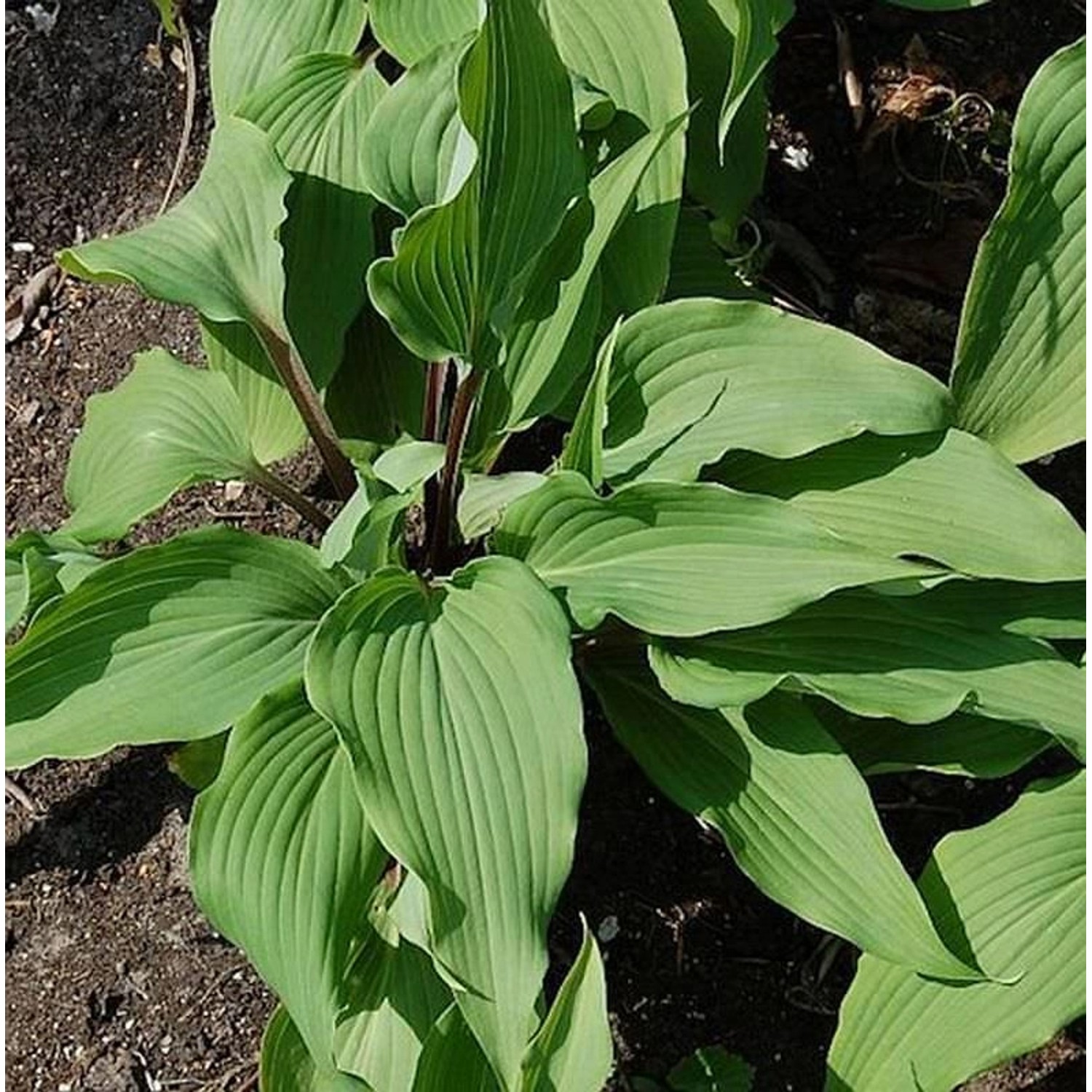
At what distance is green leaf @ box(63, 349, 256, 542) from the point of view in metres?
1.70

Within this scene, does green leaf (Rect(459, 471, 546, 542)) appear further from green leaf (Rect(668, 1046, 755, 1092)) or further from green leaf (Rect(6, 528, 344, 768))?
green leaf (Rect(668, 1046, 755, 1092))

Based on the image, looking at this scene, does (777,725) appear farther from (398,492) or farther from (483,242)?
(483,242)

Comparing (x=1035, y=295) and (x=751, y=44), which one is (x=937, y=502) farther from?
(x=751, y=44)

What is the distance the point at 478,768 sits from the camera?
4.69 ft

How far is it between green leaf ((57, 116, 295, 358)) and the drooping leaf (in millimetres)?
84

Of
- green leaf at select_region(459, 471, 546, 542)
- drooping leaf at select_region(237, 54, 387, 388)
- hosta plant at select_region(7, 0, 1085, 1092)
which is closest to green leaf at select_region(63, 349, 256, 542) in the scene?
hosta plant at select_region(7, 0, 1085, 1092)

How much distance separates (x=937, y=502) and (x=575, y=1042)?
1.87 ft

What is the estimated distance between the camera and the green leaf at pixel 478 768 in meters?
1.39

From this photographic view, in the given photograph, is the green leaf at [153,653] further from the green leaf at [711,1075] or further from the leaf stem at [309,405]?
the green leaf at [711,1075]

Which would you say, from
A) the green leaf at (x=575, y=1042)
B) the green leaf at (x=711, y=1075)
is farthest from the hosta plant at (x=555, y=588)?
the green leaf at (x=711, y=1075)

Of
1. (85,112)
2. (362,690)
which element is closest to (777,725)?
(362,690)

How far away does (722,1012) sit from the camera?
1912 mm

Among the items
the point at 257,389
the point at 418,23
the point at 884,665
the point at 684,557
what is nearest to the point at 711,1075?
the point at 884,665

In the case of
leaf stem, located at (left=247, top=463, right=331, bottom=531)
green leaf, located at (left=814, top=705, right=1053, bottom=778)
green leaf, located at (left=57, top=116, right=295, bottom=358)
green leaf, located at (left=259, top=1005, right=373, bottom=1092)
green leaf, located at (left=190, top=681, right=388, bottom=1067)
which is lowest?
green leaf, located at (left=259, top=1005, right=373, bottom=1092)
